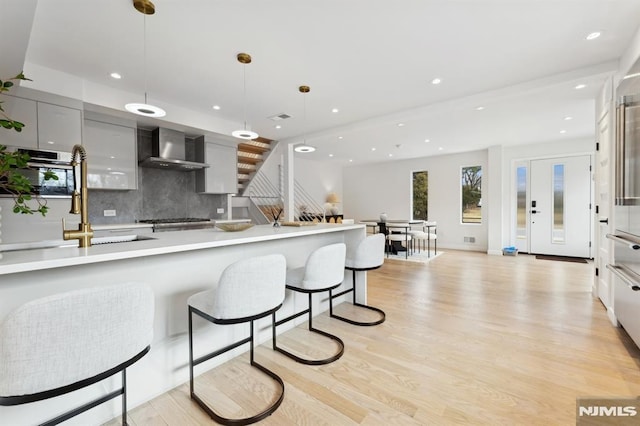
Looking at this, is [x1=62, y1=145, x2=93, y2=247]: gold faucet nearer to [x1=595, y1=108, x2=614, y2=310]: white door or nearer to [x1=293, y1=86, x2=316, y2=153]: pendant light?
[x1=293, y1=86, x2=316, y2=153]: pendant light

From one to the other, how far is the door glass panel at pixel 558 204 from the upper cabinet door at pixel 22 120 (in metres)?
8.67

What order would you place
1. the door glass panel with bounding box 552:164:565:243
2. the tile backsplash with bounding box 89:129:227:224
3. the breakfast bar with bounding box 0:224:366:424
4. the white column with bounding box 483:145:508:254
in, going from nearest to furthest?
the breakfast bar with bounding box 0:224:366:424 < the tile backsplash with bounding box 89:129:227:224 < the door glass panel with bounding box 552:164:565:243 < the white column with bounding box 483:145:508:254

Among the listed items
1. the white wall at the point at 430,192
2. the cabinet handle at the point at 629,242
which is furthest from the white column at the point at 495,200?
the cabinet handle at the point at 629,242

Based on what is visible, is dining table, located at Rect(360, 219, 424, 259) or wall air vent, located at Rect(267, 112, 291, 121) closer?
wall air vent, located at Rect(267, 112, 291, 121)

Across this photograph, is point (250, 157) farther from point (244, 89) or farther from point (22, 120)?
point (22, 120)

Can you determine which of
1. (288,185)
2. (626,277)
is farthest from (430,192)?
(626,277)

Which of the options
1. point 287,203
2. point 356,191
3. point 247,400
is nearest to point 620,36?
point 247,400

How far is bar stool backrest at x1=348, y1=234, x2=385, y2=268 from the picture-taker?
2836mm

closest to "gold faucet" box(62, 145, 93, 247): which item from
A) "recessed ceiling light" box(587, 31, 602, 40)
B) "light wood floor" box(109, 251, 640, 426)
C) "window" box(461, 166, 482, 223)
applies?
"light wood floor" box(109, 251, 640, 426)

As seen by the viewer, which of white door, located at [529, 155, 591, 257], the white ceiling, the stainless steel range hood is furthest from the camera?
white door, located at [529, 155, 591, 257]

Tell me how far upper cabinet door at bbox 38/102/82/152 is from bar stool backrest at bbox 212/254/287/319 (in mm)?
2894

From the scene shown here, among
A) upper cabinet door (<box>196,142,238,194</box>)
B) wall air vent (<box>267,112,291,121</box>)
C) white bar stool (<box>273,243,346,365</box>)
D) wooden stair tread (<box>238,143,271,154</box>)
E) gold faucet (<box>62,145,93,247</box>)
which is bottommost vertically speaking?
white bar stool (<box>273,243,346,365</box>)

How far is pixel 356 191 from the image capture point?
369 inches

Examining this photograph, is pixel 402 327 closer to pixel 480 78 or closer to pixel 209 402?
pixel 209 402
